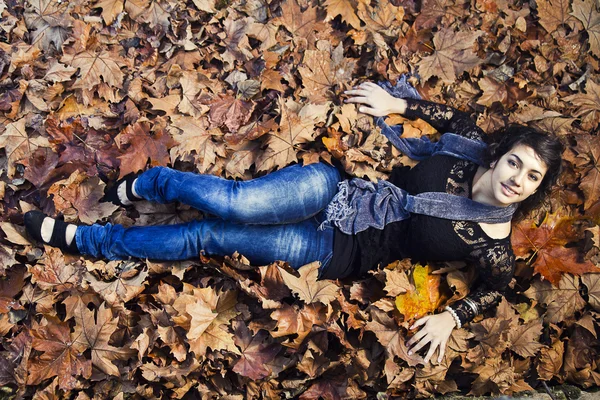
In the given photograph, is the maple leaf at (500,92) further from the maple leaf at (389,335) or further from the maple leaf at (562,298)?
the maple leaf at (389,335)

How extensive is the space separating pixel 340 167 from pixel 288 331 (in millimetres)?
1052

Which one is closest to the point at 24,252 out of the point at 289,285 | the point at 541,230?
the point at 289,285

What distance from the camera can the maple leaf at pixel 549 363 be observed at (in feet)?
9.07

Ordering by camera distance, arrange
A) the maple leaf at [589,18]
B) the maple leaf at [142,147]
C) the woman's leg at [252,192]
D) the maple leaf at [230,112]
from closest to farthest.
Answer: the woman's leg at [252,192] < the maple leaf at [142,147] < the maple leaf at [230,112] < the maple leaf at [589,18]

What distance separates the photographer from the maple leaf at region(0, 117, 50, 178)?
299cm

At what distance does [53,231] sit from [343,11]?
7.88ft

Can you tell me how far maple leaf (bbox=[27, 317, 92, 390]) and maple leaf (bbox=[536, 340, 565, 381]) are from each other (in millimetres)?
2567

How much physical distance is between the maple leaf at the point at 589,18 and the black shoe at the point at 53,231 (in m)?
3.70

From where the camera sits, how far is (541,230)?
9.53 ft

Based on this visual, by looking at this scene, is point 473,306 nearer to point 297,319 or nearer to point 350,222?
point 350,222

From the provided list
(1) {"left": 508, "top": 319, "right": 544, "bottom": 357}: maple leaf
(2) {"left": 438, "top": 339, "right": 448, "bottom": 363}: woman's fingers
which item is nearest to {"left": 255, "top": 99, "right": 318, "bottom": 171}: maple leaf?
A: (2) {"left": 438, "top": 339, "right": 448, "bottom": 363}: woman's fingers

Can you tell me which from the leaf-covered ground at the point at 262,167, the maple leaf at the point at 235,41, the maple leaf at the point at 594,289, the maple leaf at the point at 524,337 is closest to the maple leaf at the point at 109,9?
the leaf-covered ground at the point at 262,167

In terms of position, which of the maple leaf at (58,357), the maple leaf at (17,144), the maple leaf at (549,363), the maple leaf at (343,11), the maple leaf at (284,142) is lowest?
the maple leaf at (58,357)

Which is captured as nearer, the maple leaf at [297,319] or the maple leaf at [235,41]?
the maple leaf at [297,319]
